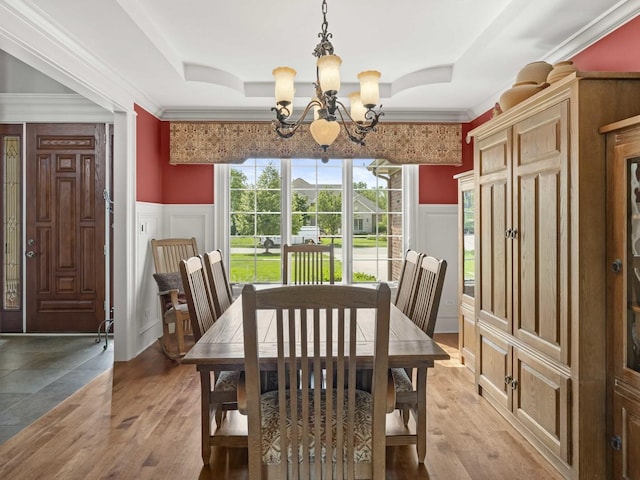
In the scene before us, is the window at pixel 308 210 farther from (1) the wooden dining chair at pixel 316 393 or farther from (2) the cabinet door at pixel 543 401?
(1) the wooden dining chair at pixel 316 393

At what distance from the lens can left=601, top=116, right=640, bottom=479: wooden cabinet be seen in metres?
1.81

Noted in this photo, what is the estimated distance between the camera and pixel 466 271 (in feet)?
12.5

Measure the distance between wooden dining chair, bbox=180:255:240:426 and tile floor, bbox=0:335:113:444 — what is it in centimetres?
135

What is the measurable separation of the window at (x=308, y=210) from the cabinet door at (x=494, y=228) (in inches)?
75.2

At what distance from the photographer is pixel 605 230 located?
1967mm

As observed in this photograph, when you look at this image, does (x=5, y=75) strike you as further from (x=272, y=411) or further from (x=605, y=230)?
(x=605, y=230)

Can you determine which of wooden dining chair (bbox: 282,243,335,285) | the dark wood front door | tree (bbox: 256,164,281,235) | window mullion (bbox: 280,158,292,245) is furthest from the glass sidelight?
wooden dining chair (bbox: 282,243,335,285)

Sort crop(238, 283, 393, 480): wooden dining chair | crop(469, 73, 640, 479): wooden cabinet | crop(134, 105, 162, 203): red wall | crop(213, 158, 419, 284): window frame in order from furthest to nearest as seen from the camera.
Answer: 1. crop(213, 158, 419, 284): window frame
2. crop(134, 105, 162, 203): red wall
3. crop(469, 73, 640, 479): wooden cabinet
4. crop(238, 283, 393, 480): wooden dining chair

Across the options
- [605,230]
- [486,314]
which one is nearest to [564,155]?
Result: [605,230]

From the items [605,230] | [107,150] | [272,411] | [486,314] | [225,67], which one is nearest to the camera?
[272,411]

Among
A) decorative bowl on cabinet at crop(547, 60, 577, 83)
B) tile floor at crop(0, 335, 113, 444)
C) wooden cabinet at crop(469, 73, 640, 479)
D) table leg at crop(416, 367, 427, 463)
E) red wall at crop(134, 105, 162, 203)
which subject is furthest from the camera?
red wall at crop(134, 105, 162, 203)

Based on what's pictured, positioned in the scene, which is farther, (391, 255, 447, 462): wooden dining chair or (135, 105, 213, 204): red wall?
(135, 105, 213, 204): red wall

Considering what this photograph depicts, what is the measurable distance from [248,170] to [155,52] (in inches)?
77.5

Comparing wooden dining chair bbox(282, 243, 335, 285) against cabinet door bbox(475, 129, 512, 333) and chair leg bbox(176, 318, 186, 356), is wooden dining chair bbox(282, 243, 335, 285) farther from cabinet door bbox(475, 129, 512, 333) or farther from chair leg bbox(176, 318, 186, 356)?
cabinet door bbox(475, 129, 512, 333)
